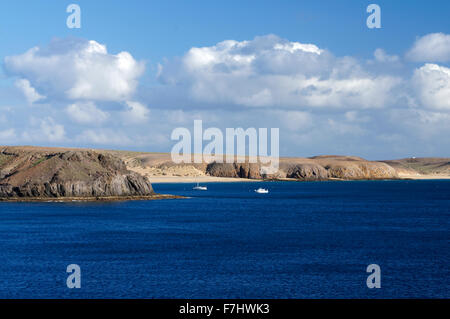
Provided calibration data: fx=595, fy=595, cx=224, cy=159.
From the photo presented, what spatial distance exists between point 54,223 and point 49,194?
44.6 metres

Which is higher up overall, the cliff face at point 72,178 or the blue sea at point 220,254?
the cliff face at point 72,178

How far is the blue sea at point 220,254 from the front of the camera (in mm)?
43031

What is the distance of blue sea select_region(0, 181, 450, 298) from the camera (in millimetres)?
43031

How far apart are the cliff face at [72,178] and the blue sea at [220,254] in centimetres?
2171

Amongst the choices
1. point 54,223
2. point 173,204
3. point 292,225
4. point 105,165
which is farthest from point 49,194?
point 292,225

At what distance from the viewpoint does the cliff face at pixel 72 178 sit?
130 meters

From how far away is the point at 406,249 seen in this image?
63.7 m

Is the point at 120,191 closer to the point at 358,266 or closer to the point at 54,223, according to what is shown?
the point at 54,223

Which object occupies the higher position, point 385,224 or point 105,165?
point 105,165

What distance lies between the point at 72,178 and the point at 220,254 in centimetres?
7774

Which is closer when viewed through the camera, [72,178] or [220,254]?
[220,254]

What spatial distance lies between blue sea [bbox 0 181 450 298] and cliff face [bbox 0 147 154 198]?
71.2ft

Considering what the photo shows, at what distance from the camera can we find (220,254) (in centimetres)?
5919

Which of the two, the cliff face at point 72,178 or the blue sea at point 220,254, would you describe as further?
the cliff face at point 72,178
